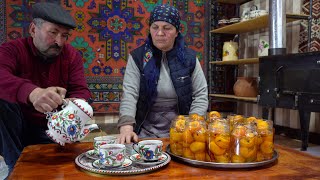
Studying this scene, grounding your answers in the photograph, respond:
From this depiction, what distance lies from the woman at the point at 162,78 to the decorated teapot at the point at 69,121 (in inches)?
27.1

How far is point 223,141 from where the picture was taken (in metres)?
0.96

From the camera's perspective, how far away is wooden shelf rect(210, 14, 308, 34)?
331cm

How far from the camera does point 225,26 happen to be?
4.07 metres

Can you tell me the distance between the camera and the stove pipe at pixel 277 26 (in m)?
3.18

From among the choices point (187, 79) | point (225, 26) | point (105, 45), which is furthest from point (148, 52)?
point (225, 26)

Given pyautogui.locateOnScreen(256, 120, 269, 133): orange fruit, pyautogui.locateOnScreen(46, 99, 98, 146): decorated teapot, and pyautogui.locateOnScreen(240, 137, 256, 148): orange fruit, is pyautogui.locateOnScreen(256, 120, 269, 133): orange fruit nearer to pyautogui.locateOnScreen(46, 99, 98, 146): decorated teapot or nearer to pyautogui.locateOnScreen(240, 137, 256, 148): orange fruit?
pyautogui.locateOnScreen(240, 137, 256, 148): orange fruit

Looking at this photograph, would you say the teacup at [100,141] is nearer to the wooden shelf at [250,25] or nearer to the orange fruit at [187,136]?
the orange fruit at [187,136]

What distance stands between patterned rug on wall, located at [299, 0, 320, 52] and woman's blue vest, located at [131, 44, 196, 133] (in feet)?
6.32

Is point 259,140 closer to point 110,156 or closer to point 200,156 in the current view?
point 200,156

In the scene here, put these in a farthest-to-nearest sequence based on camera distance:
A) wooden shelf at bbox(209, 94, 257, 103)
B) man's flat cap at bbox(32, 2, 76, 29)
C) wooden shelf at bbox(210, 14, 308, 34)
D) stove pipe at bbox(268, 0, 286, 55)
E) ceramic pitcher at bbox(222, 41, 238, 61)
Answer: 1. ceramic pitcher at bbox(222, 41, 238, 61)
2. wooden shelf at bbox(209, 94, 257, 103)
3. wooden shelf at bbox(210, 14, 308, 34)
4. stove pipe at bbox(268, 0, 286, 55)
5. man's flat cap at bbox(32, 2, 76, 29)

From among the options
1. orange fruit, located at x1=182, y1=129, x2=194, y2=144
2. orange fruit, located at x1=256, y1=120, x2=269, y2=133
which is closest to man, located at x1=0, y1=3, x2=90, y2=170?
orange fruit, located at x1=182, y1=129, x2=194, y2=144

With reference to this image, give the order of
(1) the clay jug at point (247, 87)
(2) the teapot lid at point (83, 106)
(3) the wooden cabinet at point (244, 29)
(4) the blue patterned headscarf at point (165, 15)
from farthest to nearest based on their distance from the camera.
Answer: (1) the clay jug at point (247, 87), (3) the wooden cabinet at point (244, 29), (4) the blue patterned headscarf at point (165, 15), (2) the teapot lid at point (83, 106)

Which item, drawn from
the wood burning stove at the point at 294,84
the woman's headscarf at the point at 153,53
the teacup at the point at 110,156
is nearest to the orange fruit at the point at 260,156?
the teacup at the point at 110,156

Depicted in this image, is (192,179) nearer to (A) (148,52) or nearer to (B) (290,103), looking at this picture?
(A) (148,52)
